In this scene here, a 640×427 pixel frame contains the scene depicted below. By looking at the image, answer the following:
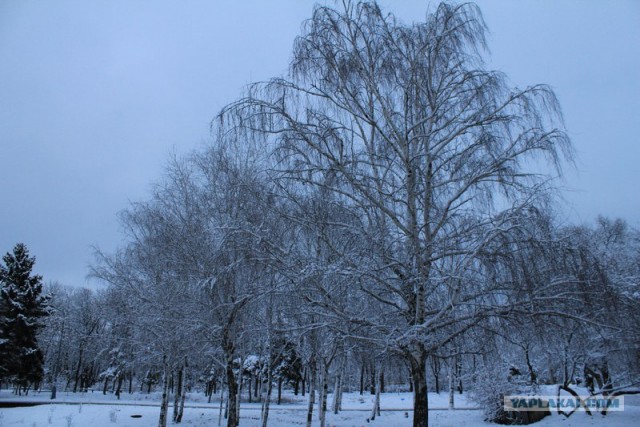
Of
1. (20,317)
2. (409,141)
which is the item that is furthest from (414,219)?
(20,317)

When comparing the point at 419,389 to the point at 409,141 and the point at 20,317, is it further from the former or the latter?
the point at 20,317

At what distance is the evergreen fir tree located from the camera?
32.8 m

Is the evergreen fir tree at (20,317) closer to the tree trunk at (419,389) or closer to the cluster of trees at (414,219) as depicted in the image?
the cluster of trees at (414,219)

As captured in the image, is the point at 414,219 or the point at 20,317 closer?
the point at 414,219

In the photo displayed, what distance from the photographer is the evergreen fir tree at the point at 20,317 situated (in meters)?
32.8

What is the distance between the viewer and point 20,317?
114 ft

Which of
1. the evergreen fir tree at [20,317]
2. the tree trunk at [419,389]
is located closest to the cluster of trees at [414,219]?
the tree trunk at [419,389]

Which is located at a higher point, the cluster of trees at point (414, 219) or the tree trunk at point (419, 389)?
the cluster of trees at point (414, 219)

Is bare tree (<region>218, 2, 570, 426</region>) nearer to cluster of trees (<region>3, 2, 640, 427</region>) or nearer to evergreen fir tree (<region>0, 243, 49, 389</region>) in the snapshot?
cluster of trees (<region>3, 2, 640, 427</region>)

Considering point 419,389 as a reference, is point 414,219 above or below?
above

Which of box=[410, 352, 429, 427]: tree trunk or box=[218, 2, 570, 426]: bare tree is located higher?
box=[218, 2, 570, 426]: bare tree

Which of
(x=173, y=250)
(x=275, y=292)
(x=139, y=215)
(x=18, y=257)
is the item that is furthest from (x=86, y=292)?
(x=275, y=292)

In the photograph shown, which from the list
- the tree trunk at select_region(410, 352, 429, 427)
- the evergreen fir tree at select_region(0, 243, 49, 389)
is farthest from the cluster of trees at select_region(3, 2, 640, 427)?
the evergreen fir tree at select_region(0, 243, 49, 389)

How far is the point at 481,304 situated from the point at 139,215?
15.8 metres
